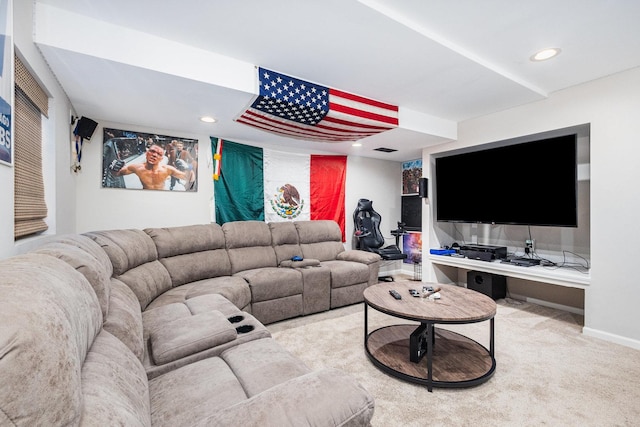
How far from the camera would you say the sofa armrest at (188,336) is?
55.4 inches

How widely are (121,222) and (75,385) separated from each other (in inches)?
125

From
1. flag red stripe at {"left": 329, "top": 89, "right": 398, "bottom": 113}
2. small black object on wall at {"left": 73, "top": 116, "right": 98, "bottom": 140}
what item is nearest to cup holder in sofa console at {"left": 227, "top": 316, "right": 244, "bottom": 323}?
flag red stripe at {"left": 329, "top": 89, "right": 398, "bottom": 113}

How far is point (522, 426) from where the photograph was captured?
1571mm

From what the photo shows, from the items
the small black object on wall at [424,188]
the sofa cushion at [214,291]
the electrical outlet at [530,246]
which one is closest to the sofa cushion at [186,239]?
the sofa cushion at [214,291]

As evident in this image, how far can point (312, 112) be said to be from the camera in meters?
2.76

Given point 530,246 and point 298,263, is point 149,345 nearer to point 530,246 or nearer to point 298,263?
point 298,263

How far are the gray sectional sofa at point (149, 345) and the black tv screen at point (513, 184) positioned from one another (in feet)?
8.56

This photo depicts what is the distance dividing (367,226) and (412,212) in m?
1.10

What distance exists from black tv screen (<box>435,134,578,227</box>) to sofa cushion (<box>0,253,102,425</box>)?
3.97 metres

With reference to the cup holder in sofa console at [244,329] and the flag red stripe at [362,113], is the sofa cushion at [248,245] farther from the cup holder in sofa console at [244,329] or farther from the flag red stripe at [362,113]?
the flag red stripe at [362,113]

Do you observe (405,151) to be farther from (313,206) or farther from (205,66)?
(205,66)

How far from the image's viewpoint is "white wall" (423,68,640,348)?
253 cm

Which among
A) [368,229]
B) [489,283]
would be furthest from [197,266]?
[489,283]

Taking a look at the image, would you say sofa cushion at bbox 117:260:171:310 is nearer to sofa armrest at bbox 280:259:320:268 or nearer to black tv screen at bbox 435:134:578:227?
sofa armrest at bbox 280:259:320:268
